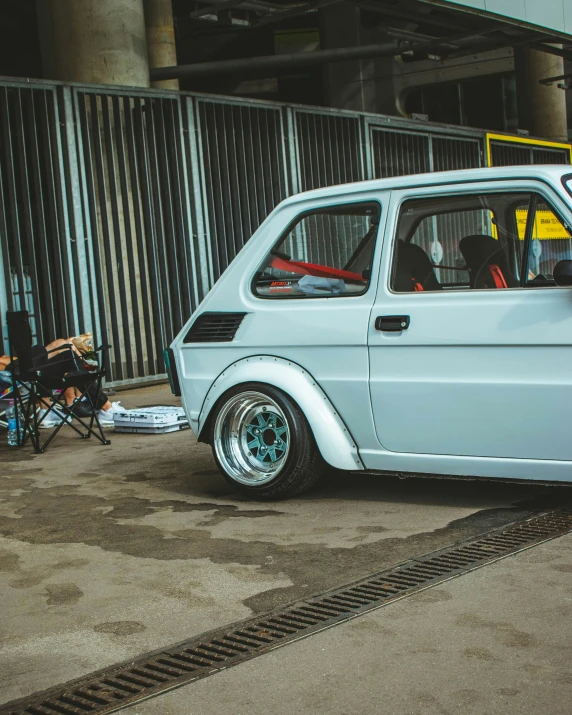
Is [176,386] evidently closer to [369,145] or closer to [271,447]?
[271,447]

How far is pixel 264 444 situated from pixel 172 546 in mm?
1071

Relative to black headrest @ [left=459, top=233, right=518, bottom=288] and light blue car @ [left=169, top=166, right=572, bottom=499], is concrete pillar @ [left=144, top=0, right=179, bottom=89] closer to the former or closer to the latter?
light blue car @ [left=169, top=166, right=572, bottom=499]

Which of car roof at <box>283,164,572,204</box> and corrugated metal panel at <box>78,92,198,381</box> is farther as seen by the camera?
corrugated metal panel at <box>78,92,198,381</box>

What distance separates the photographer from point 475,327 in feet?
16.4

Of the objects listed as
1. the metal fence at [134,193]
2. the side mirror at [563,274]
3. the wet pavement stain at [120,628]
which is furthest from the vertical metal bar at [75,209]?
the wet pavement stain at [120,628]

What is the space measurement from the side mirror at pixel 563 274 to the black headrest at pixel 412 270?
714 mm

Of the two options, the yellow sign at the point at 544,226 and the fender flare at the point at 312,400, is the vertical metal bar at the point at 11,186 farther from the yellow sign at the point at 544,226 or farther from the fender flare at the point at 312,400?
the yellow sign at the point at 544,226

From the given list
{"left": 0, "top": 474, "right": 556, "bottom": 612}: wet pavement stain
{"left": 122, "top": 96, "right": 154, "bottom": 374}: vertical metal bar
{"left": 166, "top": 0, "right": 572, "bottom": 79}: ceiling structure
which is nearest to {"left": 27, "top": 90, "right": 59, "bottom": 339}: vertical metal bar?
{"left": 122, "top": 96, "right": 154, "bottom": 374}: vertical metal bar

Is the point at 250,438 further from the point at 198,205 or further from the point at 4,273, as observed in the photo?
the point at 198,205

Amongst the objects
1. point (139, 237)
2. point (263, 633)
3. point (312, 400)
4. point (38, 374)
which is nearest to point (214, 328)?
point (312, 400)

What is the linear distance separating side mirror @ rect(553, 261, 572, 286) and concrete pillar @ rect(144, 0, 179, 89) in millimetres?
15451

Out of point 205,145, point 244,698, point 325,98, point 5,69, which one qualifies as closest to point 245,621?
point 244,698

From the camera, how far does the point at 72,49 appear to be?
12.0 metres

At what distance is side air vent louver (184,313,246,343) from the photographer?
228 inches
